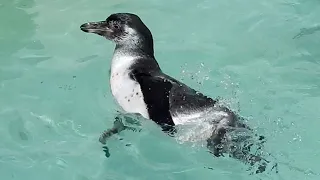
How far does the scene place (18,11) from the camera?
789cm

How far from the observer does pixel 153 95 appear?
17.1ft

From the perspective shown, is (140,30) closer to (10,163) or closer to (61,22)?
(10,163)

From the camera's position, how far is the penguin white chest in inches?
209

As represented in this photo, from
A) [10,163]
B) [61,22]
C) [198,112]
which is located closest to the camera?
[198,112]

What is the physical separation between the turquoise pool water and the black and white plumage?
0.23 meters

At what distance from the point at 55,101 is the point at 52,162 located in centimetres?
90

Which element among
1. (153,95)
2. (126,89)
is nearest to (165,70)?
(126,89)

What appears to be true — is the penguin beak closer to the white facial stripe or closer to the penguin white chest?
the white facial stripe

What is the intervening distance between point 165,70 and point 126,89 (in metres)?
1.29

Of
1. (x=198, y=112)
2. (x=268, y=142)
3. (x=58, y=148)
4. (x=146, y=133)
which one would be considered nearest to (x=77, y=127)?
(x=58, y=148)

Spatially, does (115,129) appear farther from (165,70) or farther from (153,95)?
(165,70)

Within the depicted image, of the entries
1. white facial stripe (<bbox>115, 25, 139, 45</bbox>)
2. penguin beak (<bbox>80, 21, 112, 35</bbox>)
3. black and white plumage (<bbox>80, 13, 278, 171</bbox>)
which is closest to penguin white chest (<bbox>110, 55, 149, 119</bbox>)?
black and white plumage (<bbox>80, 13, 278, 171</bbox>)

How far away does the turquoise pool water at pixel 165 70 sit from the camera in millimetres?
5367

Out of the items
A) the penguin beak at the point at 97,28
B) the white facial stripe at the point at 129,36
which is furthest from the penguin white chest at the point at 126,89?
the penguin beak at the point at 97,28
